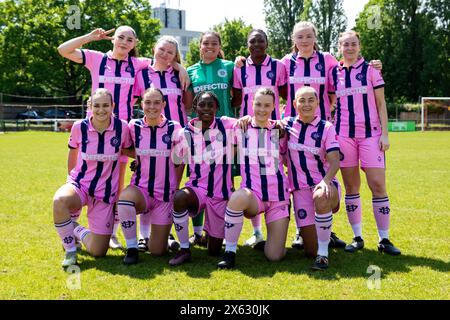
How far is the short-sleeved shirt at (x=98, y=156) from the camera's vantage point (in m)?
4.84

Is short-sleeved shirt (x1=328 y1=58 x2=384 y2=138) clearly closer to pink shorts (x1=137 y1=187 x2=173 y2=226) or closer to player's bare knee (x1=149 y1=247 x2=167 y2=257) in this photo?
pink shorts (x1=137 y1=187 x2=173 y2=226)

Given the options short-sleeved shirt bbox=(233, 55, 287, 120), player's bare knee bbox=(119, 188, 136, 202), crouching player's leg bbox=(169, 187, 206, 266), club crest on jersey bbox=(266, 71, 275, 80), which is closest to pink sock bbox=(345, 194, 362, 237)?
short-sleeved shirt bbox=(233, 55, 287, 120)

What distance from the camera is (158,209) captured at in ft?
16.2

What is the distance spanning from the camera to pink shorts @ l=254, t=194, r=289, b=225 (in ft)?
15.6

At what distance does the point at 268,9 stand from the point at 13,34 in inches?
899

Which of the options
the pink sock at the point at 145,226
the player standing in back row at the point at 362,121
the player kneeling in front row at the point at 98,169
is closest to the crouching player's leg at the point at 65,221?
the player kneeling in front row at the point at 98,169

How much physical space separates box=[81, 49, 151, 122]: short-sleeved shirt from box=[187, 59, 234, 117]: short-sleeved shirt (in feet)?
2.02

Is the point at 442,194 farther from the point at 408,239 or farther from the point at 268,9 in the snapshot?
the point at 268,9

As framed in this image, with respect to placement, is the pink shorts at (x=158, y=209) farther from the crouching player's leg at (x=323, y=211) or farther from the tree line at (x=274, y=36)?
the tree line at (x=274, y=36)

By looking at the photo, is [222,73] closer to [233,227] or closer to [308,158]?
[308,158]

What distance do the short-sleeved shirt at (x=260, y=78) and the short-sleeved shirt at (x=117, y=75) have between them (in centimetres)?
114

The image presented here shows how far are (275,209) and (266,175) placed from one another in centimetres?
34

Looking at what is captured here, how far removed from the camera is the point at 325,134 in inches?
188

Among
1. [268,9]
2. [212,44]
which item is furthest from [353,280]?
[268,9]
